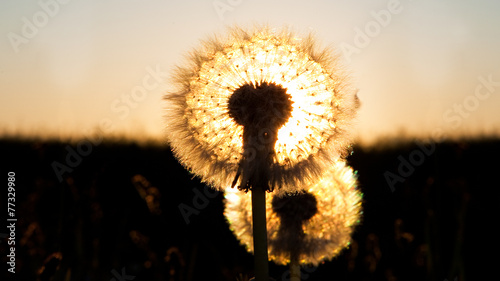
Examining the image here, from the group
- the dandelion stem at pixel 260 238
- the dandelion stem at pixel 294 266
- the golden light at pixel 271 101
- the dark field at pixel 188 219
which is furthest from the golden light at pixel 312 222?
the dandelion stem at pixel 260 238

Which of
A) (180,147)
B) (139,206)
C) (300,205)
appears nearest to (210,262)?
(139,206)

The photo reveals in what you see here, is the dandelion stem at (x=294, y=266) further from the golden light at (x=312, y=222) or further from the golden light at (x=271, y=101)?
the golden light at (x=271, y=101)

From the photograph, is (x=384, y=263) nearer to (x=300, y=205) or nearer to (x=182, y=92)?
(x=300, y=205)
